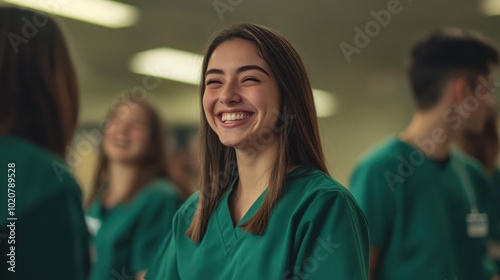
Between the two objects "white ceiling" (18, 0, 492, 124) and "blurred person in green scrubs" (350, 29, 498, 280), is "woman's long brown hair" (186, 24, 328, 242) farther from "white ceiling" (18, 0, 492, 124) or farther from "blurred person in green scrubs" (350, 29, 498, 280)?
"white ceiling" (18, 0, 492, 124)

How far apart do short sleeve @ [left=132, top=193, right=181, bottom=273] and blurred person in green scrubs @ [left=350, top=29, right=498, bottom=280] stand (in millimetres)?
517

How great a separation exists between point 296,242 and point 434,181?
613 millimetres

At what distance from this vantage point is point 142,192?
1687 mm

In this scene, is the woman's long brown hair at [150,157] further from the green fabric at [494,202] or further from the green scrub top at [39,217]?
the green fabric at [494,202]

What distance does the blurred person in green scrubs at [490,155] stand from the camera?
1.73 meters

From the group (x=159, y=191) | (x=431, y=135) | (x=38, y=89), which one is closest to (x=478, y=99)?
(x=431, y=135)

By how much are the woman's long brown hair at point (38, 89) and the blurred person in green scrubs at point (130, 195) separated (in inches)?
22.2

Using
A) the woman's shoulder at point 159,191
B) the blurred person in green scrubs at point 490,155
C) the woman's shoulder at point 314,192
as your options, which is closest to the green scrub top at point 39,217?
the woman's shoulder at point 314,192

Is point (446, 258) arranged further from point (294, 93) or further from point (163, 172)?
point (163, 172)

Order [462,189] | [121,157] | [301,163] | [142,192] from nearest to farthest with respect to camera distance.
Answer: [301,163]
[462,189]
[142,192]
[121,157]

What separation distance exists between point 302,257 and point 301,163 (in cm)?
16

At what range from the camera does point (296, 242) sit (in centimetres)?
84

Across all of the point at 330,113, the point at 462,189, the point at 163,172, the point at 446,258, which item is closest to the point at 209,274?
the point at 446,258

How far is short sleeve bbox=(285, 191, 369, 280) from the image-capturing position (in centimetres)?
81
